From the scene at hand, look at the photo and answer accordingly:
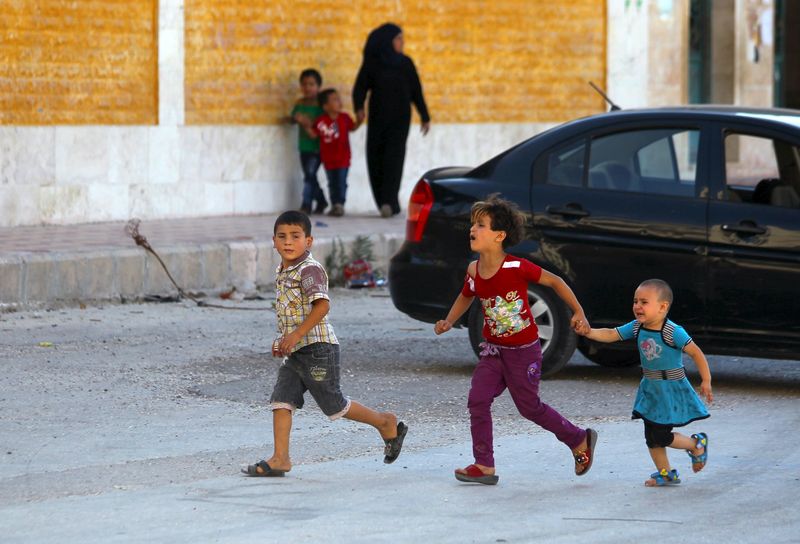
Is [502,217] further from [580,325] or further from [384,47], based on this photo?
[384,47]

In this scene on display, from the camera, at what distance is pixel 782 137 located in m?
8.91

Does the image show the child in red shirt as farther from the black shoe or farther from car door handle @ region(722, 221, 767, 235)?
the black shoe

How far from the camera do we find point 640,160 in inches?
360

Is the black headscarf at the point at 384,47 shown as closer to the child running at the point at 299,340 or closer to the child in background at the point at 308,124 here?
the child in background at the point at 308,124

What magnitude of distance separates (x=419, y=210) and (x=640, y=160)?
1302mm

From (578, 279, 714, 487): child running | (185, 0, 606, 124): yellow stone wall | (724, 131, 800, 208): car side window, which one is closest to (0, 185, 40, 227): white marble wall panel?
(185, 0, 606, 124): yellow stone wall

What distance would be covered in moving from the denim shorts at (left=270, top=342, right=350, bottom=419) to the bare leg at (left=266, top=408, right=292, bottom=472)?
0.06 meters

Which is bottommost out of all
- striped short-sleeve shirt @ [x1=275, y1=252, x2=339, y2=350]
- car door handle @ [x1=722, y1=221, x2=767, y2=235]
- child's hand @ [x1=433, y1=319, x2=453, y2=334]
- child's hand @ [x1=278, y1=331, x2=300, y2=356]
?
child's hand @ [x1=278, y1=331, x2=300, y2=356]

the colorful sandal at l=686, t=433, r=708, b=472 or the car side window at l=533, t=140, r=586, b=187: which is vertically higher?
the car side window at l=533, t=140, r=586, b=187

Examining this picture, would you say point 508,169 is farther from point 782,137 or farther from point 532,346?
point 532,346

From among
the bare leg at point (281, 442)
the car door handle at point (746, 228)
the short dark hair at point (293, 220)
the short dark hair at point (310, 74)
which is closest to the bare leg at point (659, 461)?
the bare leg at point (281, 442)

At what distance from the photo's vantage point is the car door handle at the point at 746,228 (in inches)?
342

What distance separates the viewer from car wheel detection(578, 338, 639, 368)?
31.0 feet

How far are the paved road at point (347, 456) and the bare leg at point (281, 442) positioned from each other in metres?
0.10
